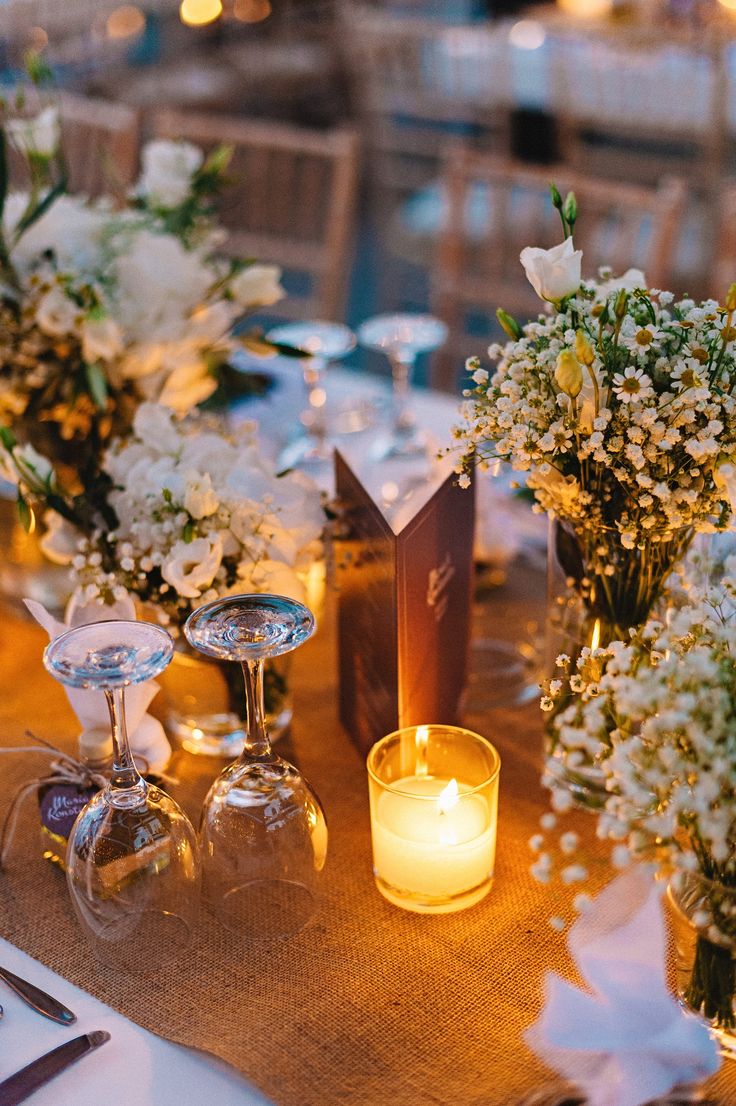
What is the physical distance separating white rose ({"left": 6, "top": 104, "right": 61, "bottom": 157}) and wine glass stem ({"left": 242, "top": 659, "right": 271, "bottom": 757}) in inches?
32.1

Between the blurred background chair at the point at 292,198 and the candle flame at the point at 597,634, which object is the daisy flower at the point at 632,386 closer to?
the candle flame at the point at 597,634

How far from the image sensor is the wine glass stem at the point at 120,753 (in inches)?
33.1

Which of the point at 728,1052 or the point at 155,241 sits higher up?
the point at 155,241

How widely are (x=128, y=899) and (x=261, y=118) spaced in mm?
5286

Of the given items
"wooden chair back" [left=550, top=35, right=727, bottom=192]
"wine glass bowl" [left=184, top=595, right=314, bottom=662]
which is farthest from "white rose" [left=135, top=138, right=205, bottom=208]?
"wooden chair back" [left=550, top=35, right=727, bottom=192]

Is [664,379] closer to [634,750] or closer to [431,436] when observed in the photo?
[634,750]

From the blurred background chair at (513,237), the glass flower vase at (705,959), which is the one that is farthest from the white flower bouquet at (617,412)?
the blurred background chair at (513,237)

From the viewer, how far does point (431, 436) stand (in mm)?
1648

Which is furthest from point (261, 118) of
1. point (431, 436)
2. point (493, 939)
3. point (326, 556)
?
point (493, 939)

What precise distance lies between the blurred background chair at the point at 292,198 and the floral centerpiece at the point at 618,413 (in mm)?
1551

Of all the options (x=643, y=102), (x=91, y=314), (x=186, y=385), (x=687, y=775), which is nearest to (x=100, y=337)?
(x=91, y=314)

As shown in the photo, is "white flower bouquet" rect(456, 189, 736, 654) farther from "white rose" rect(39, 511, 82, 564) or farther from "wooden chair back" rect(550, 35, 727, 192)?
"wooden chair back" rect(550, 35, 727, 192)

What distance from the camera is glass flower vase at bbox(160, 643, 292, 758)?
3.61ft

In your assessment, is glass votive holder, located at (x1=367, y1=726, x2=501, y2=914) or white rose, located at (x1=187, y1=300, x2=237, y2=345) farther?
white rose, located at (x1=187, y1=300, x2=237, y2=345)
